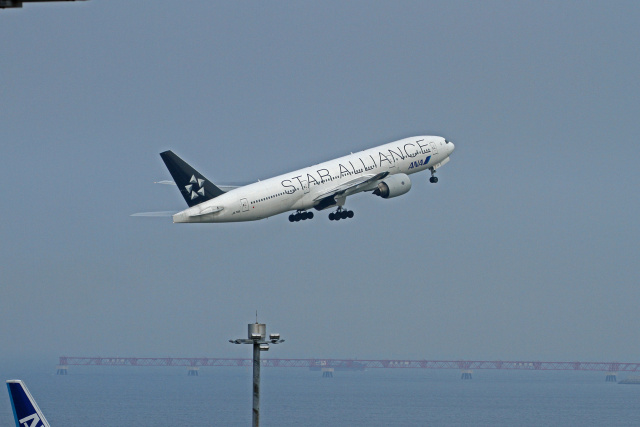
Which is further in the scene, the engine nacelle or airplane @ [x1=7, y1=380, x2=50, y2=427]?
the engine nacelle

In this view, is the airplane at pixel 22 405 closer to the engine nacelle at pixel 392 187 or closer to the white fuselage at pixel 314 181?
the white fuselage at pixel 314 181

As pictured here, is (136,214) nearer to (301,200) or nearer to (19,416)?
(301,200)

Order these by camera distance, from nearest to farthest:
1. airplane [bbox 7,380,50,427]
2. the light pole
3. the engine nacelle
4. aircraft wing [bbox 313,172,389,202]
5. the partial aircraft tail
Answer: the light pole
airplane [bbox 7,380,50,427]
the partial aircraft tail
aircraft wing [bbox 313,172,389,202]
the engine nacelle

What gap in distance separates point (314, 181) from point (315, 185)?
1.77 feet

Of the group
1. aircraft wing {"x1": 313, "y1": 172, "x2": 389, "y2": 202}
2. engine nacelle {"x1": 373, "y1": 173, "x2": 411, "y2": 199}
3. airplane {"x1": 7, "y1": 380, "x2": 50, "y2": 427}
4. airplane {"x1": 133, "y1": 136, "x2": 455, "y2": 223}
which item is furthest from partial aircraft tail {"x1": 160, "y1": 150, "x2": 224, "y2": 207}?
airplane {"x1": 7, "y1": 380, "x2": 50, "y2": 427}

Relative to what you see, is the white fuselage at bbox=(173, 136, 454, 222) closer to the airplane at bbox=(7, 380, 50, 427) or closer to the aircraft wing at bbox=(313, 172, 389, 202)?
the aircraft wing at bbox=(313, 172, 389, 202)

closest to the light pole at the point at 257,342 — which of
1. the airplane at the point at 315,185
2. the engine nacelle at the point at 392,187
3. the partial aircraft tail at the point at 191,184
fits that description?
the airplane at the point at 315,185

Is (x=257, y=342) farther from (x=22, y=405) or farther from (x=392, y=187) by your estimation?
(x=392, y=187)

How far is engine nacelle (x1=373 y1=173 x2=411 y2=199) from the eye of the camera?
14488 cm

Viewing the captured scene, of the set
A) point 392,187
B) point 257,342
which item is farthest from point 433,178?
point 257,342

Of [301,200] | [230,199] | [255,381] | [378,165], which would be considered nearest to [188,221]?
[230,199]

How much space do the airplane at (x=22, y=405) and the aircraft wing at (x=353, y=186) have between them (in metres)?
67.3

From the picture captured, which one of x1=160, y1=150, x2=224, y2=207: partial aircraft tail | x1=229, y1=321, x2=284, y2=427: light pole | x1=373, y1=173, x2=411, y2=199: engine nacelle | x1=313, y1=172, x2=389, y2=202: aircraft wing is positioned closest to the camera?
x1=229, y1=321, x2=284, y2=427: light pole

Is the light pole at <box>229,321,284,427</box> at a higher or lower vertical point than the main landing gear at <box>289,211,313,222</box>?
A: lower
